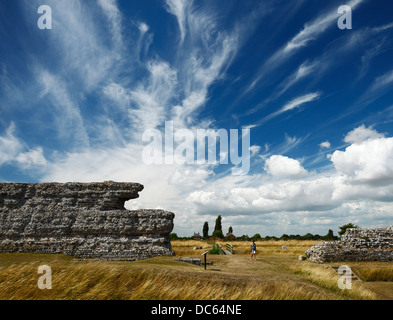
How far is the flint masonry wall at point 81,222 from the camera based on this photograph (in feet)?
59.3

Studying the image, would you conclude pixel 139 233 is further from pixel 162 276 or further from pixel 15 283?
pixel 15 283

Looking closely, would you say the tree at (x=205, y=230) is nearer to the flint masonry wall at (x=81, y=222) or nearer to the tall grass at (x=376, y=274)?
the flint masonry wall at (x=81, y=222)

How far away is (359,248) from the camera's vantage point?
66.5 feet

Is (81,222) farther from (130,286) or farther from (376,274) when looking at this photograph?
(376,274)

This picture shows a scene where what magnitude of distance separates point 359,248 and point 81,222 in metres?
21.6

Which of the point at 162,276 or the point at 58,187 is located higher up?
the point at 58,187

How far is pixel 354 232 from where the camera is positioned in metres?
21.9

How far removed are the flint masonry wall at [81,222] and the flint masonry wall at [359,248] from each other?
458 inches

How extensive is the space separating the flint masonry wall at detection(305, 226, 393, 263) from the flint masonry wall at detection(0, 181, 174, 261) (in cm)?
1162

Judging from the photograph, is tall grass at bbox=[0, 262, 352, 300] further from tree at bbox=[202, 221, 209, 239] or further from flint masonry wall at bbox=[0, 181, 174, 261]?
tree at bbox=[202, 221, 209, 239]

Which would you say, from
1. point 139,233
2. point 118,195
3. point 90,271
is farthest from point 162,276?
point 118,195

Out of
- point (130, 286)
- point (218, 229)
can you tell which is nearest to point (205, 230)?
point (218, 229)

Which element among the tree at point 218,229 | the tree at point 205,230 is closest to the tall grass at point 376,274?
the tree at point 218,229
